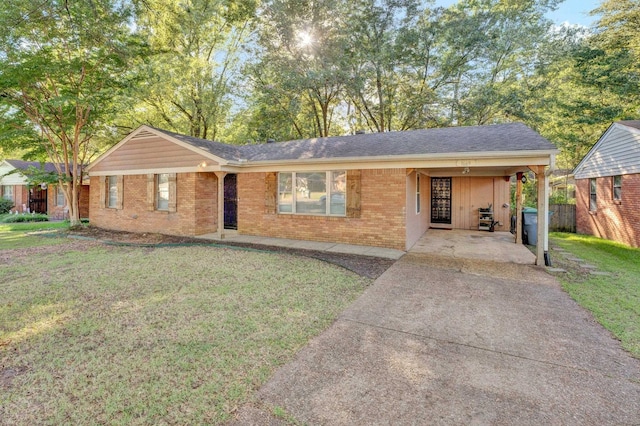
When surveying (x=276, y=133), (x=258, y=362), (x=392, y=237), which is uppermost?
(x=276, y=133)

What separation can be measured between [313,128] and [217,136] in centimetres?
788

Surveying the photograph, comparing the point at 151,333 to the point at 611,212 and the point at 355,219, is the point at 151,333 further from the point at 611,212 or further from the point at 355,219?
the point at 611,212

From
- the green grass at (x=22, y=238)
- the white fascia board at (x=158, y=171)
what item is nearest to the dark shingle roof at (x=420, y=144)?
the white fascia board at (x=158, y=171)

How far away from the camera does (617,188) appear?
1093 centimetres

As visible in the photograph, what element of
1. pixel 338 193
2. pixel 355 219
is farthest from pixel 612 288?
pixel 338 193

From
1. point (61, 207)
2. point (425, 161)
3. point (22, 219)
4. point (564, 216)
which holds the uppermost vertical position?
point (425, 161)

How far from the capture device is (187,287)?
17.5ft

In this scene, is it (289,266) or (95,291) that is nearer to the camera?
(95,291)

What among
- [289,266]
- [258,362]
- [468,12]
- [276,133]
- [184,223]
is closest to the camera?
[258,362]

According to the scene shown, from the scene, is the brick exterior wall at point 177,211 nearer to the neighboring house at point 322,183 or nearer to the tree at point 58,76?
the neighboring house at point 322,183

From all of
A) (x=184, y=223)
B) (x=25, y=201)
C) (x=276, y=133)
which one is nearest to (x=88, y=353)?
(x=184, y=223)

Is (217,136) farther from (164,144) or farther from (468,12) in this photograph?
(468,12)

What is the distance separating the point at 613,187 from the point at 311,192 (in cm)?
1163

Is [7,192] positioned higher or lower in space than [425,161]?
lower
